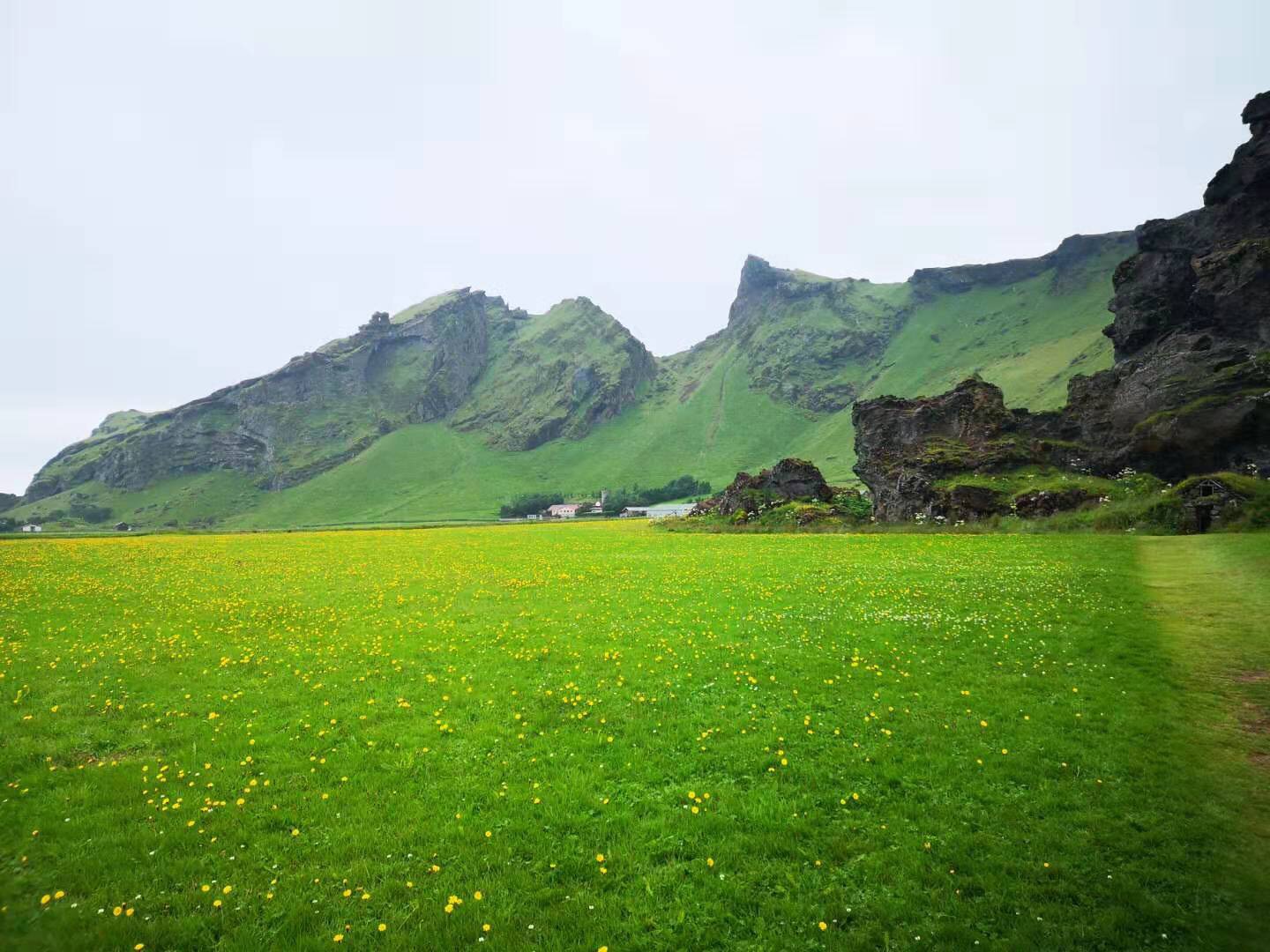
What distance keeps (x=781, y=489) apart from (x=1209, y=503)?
1997 inches

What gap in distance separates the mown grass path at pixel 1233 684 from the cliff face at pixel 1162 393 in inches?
1170

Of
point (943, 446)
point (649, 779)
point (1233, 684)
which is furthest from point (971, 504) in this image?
point (649, 779)

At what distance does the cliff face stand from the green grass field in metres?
41.3

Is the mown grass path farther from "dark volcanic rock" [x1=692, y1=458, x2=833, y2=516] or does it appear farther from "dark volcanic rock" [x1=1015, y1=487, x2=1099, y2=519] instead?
"dark volcanic rock" [x1=692, y1=458, x2=833, y2=516]

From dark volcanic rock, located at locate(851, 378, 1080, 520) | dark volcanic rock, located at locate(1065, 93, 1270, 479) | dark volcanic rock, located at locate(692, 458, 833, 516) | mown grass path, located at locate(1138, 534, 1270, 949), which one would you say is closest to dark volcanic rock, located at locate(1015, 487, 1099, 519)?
dark volcanic rock, located at locate(851, 378, 1080, 520)

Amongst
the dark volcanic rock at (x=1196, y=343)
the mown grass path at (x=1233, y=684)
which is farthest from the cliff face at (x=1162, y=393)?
the mown grass path at (x=1233, y=684)

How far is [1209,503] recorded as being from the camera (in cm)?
3991

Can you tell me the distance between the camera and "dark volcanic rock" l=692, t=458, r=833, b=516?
3287 inches

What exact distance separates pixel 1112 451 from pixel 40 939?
7916 centimetres

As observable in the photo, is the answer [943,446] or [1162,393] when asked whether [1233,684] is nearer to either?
[1162,393]

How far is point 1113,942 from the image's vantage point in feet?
20.3

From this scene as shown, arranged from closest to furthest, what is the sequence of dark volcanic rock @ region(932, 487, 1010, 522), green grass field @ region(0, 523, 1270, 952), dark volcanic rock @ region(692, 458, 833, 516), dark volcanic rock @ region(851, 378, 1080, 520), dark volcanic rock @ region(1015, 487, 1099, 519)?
green grass field @ region(0, 523, 1270, 952)
dark volcanic rock @ region(1015, 487, 1099, 519)
dark volcanic rock @ region(932, 487, 1010, 522)
dark volcanic rock @ region(851, 378, 1080, 520)
dark volcanic rock @ region(692, 458, 833, 516)

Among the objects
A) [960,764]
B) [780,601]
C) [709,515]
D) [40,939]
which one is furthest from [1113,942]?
[709,515]

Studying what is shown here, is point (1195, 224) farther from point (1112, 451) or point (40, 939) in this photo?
point (40, 939)
